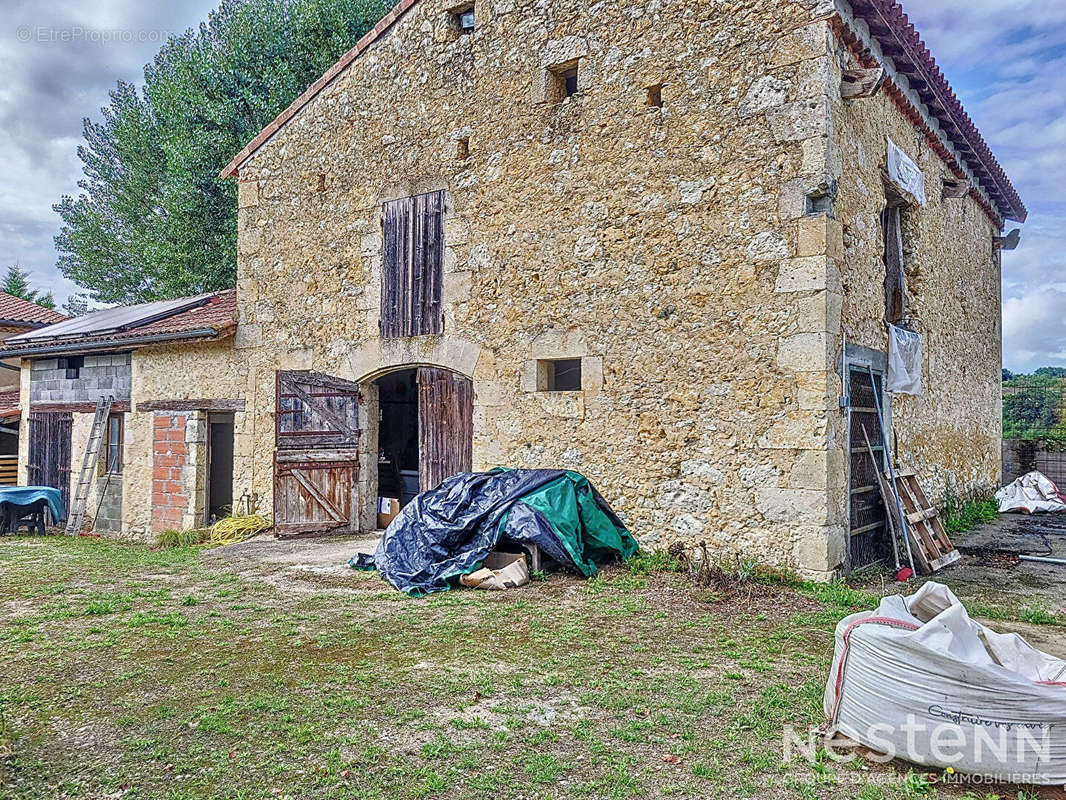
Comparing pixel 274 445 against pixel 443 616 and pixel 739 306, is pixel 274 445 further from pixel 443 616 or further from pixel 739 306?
pixel 739 306

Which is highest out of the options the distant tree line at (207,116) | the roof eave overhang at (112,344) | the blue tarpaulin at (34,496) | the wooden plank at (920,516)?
the distant tree line at (207,116)

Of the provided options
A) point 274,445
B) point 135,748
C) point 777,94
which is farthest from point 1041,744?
point 274,445

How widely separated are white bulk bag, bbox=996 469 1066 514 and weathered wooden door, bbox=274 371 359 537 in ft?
30.4

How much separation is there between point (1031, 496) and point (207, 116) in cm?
1686

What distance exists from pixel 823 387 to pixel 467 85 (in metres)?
4.93

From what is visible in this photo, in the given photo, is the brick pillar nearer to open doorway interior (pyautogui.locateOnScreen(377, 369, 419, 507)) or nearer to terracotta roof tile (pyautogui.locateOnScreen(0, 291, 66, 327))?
open doorway interior (pyautogui.locateOnScreen(377, 369, 419, 507))

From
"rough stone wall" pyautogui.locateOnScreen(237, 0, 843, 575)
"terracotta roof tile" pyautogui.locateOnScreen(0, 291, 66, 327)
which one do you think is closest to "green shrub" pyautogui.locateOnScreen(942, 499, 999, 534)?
"rough stone wall" pyautogui.locateOnScreen(237, 0, 843, 575)

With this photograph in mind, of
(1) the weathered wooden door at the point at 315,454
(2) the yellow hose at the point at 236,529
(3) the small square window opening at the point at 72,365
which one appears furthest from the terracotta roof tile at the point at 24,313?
(1) the weathered wooden door at the point at 315,454

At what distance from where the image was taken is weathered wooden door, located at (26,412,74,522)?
11703mm

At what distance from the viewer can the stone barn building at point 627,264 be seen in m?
5.98

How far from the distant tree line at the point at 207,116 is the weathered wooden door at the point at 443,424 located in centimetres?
1051

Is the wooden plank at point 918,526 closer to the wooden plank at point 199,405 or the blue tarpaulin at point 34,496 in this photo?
the wooden plank at point 199,405

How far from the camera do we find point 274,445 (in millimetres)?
9289

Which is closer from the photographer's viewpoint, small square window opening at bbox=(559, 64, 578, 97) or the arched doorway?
small square window opening at bbox=(559, 64, 578, 97)
